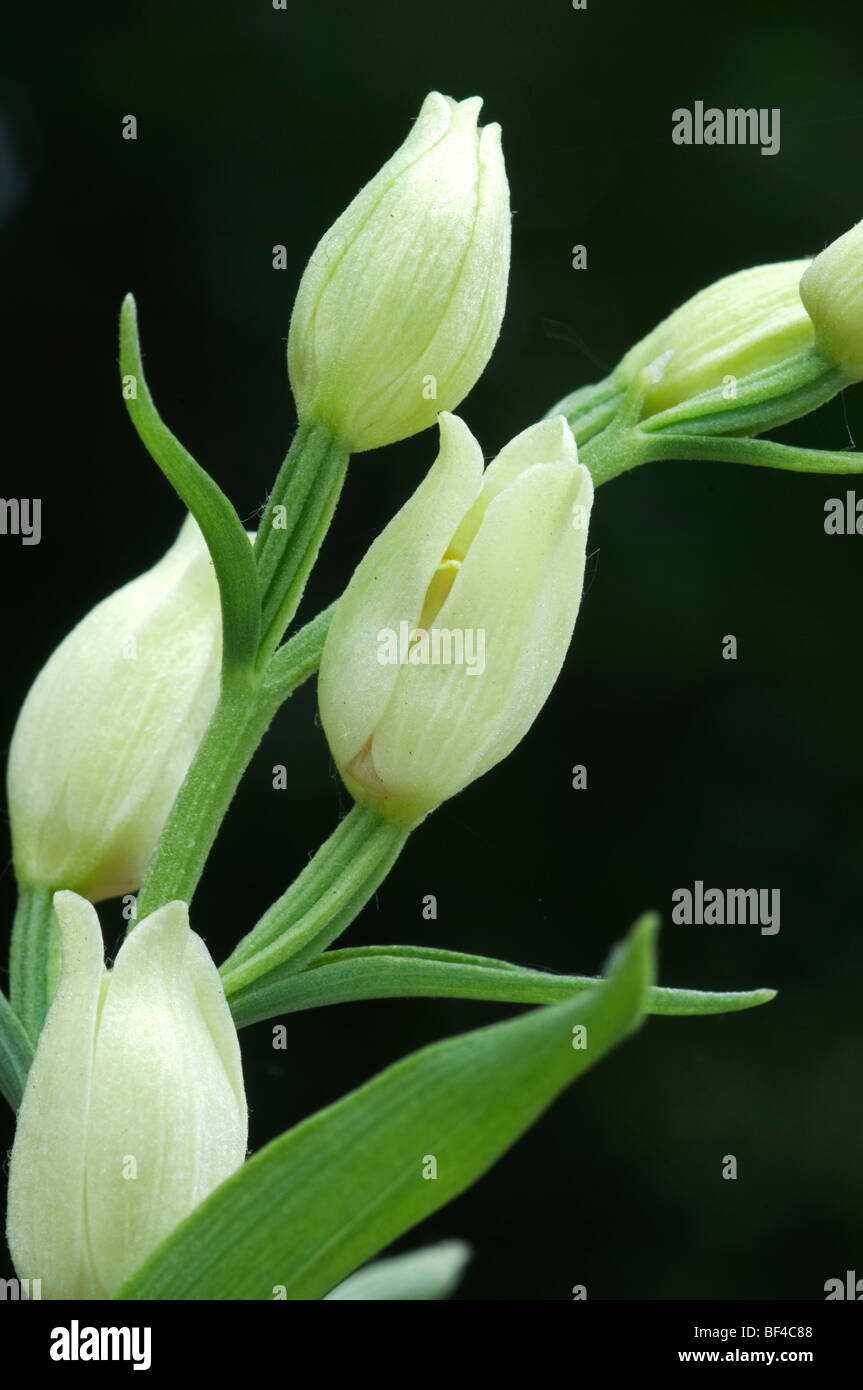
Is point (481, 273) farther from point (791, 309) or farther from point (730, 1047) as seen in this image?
point (730, 1047)

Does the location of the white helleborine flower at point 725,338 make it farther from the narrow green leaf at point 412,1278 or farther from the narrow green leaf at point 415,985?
the narrow green leaf at point 412,1278

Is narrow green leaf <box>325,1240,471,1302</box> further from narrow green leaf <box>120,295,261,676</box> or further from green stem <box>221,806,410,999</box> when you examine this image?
narrow green leaf <box>120,295,261,676</box>

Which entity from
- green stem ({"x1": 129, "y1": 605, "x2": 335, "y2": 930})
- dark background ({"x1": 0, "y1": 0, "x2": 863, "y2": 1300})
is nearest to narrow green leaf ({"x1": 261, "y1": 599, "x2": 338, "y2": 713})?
green stem ({"x1": 129, "y1": 605, "x2": 335, "y2": 930})

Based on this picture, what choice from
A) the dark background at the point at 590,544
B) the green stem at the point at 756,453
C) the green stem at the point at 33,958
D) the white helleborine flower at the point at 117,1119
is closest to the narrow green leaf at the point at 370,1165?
the white helleborine flower at the point at 117,1119

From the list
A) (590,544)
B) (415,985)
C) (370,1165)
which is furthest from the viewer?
(590,544)

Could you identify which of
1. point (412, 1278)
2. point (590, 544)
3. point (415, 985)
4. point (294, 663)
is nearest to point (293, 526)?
point (294, 663)

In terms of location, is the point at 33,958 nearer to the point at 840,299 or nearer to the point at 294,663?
the point at 294,663
